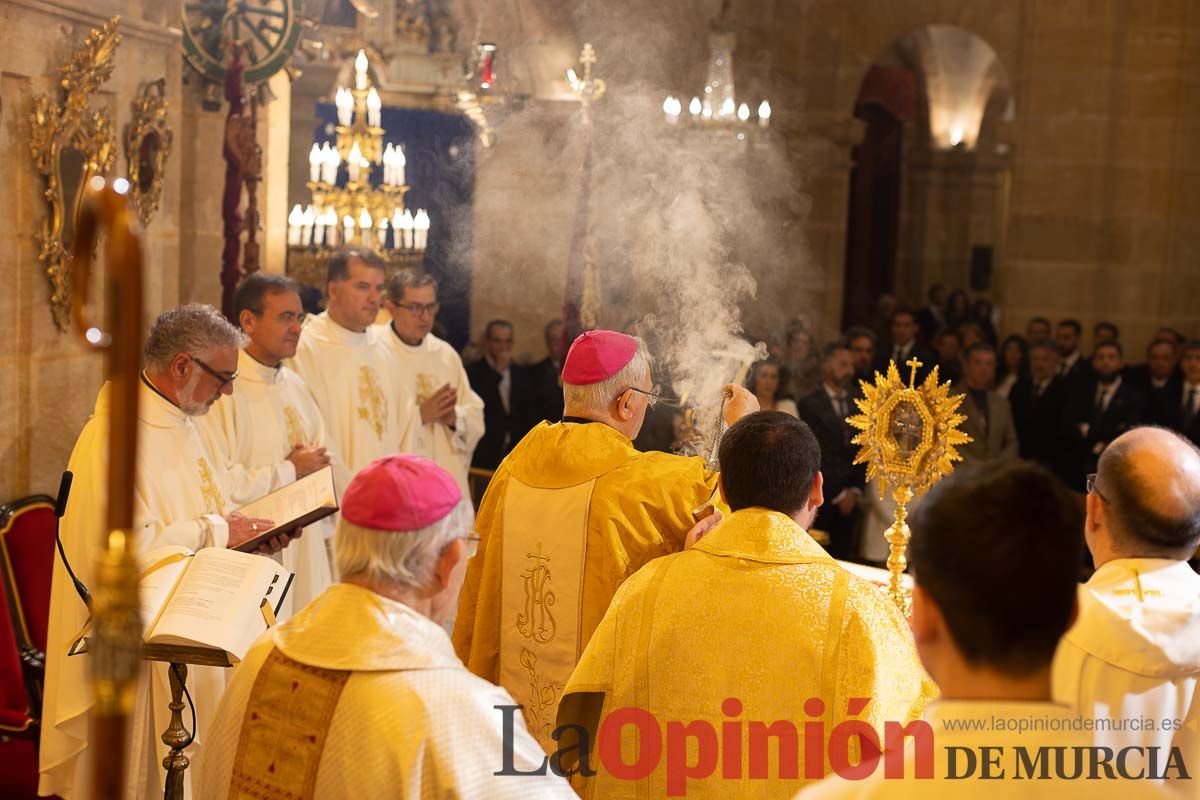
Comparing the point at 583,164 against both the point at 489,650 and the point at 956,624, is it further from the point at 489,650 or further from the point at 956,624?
the point at 956,624

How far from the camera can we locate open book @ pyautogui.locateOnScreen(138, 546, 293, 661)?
351cm

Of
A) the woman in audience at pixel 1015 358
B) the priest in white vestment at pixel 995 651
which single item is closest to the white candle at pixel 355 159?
the woman in audience at pixel 1015 358

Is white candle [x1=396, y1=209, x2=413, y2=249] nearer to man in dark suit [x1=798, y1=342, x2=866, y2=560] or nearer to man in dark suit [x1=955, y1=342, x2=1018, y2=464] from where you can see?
man in dark suit [x1=798, y1=342, x2=866, y2=560]

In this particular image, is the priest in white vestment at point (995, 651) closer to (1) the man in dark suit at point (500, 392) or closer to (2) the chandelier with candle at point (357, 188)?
(2) the chandelier with candle at point (357, 188)

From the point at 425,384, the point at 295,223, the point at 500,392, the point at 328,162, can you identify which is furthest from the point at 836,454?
the point at 295,223

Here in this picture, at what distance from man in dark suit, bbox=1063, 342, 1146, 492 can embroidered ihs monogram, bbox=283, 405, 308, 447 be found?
5410 mm

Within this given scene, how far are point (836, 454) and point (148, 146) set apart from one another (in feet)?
12.9

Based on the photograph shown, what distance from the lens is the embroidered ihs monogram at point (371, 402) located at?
7.04 metres

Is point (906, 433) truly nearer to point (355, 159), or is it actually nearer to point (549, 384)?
point (355, 159)

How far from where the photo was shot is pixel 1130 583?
Answer: 9.50 feet

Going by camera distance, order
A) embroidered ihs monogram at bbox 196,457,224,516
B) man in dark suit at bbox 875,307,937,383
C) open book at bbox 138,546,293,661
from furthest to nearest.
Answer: man in dark suit at bbox 875,307,937,383 < embroidered ihs monogram at bbox 196,457,224,516 < open book at bbox 138,546,293,661

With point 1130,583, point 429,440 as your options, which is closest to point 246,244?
point 429,440

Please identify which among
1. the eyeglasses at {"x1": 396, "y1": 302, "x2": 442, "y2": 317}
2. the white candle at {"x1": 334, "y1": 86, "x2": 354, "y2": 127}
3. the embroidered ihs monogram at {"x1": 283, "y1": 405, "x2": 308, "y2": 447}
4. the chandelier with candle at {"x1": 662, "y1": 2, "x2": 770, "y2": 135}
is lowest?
the embroidered ihs monogram at {"x1": 283, "y1": 405, "x2": 308, "y2": 447}

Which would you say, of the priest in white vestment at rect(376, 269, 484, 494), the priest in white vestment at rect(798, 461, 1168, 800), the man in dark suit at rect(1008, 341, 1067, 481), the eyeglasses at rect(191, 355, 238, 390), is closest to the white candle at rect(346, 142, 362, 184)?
the priest in white vestment at rect(376, 269, 484, 494)
